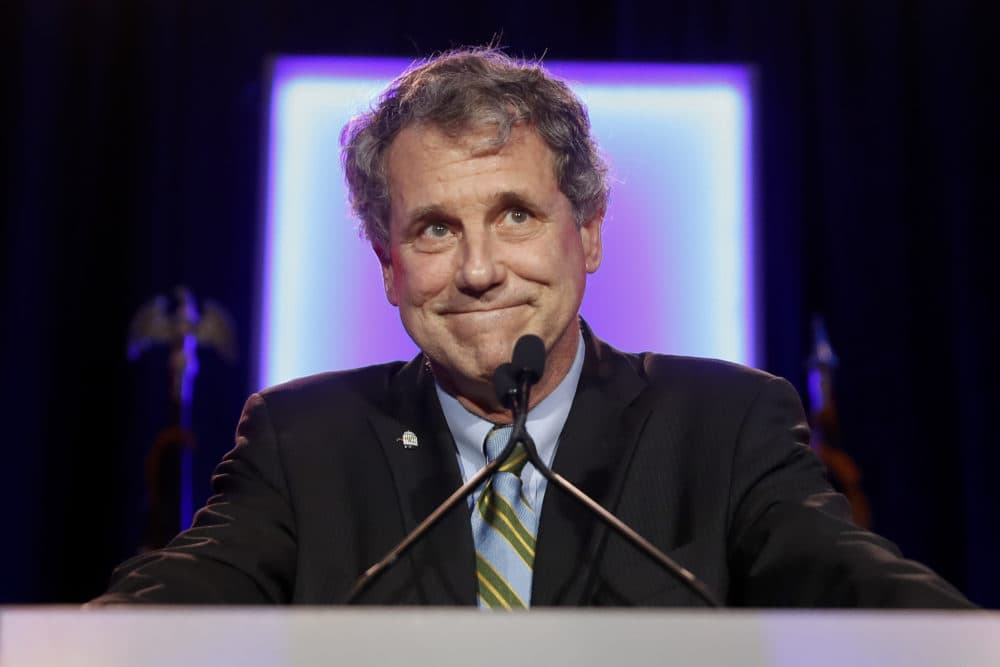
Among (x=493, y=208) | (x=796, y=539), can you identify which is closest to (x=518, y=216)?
(x=493, y=208)

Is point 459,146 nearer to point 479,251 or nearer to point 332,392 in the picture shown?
point 479,251

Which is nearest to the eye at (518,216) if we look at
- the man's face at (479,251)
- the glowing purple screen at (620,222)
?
the man's face at (479,251)

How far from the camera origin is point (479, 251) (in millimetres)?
1704

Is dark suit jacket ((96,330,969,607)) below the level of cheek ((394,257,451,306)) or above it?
below

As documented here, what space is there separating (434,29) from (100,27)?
1203mm

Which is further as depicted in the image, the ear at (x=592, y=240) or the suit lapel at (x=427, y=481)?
the ear at (x=592, y=240)

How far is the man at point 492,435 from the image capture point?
1.57m

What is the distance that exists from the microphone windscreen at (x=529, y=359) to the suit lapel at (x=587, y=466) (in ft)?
1.18

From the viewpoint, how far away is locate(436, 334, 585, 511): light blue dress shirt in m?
1.78

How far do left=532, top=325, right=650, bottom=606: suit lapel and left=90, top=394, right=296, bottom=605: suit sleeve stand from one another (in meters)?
0.42

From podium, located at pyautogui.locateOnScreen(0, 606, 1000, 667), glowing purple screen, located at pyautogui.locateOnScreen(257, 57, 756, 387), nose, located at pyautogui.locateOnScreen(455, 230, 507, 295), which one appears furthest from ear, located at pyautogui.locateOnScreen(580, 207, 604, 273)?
glowing purple screen, located at pyautogui.locateOnScreen(257, 57, 756, 387)

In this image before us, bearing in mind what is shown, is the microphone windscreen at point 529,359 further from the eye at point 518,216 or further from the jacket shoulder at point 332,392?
the jacket shoulder at point 332,392

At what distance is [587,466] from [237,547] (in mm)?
564

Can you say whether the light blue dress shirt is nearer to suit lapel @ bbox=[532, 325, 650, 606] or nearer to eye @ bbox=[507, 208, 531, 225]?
suit lapel @ bbox=[532, 325, 650, 606]
